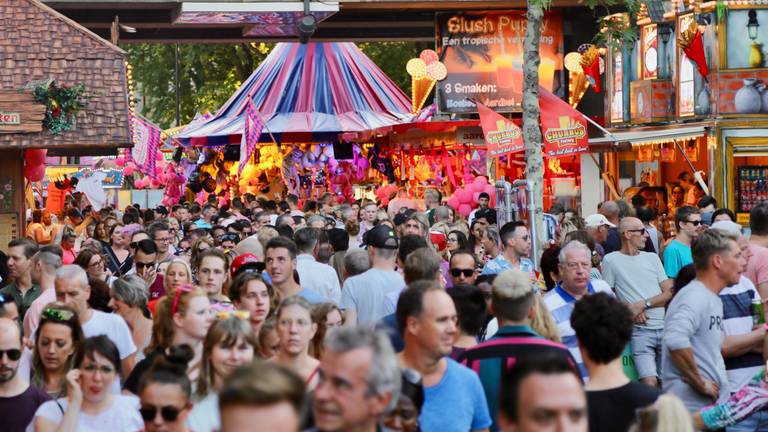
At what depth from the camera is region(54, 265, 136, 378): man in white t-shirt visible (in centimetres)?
898

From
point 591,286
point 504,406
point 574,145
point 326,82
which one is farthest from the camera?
point 326,82

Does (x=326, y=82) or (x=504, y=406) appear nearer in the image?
(x=504, y=406)

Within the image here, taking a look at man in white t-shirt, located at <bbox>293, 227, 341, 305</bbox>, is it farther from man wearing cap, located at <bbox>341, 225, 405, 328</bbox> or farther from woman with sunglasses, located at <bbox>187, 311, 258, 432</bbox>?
woman with sunglasses, located at <bbox>187, 311, 258, 432</bbox>

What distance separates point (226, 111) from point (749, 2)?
16.6 meters

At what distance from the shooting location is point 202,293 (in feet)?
26.3

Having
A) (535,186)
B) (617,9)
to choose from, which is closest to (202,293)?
(535,186)

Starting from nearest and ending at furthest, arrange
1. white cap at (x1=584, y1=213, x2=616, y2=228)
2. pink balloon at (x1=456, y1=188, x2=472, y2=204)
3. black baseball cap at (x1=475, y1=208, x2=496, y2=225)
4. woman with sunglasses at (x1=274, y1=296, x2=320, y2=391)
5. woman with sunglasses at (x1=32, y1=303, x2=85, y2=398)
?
woman with sunglasses at (x1=274, y1=296, x2=320, y2=391) → woman with sunglasses at (x1=32, y1=303, x2=85, y2=398) → white cap at (x1=584, y1=213, x2=616, y2=228) → black baseball cap at (x1=475, y1=208, x2=496, y2=225) → pink balloon at (x1=456, y1=188, x2=472, y2=204)

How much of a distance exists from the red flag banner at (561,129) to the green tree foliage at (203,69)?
2215 cm

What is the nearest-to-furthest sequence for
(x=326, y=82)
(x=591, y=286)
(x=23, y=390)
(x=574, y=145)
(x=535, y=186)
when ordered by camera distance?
(x=23, y=390), (x=591, y=286), (x=535, y=186), (x=574, y=145), (x=326, y=82)

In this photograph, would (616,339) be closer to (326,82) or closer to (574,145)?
(574,145)

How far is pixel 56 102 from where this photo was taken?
57.6ft

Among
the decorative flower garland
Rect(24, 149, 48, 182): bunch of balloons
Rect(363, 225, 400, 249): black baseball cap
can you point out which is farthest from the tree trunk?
Rect(24, 149, 48, 182): bunch of balloons

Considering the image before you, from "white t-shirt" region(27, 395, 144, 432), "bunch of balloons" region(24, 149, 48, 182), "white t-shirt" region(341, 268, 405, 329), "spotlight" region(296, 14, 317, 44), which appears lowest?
"white t-shirt" region(27, 395, 144, 432)

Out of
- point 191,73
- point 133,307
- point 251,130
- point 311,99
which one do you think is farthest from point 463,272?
point 191,73
